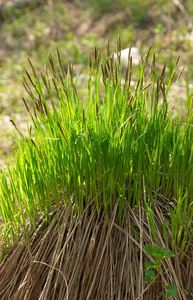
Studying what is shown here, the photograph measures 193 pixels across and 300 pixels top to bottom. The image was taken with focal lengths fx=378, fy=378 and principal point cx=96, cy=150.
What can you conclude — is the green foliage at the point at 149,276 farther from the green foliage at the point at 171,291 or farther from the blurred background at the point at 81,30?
the blurred background at the point at 81,30

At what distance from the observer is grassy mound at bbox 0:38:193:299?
1570mm

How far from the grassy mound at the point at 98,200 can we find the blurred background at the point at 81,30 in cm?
363

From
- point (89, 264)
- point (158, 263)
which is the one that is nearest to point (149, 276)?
point (158, 263)

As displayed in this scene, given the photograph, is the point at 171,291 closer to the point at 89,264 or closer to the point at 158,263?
the point at 158,263

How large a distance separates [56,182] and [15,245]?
0.37 meters

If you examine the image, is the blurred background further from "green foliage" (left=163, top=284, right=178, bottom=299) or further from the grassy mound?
"green foliage" (left=163, top=284, right=178, bottom=299)

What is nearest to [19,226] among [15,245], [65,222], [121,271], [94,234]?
[15,245]

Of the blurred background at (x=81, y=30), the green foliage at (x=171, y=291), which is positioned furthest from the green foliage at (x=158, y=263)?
the blurred background at (x=81, y=30)

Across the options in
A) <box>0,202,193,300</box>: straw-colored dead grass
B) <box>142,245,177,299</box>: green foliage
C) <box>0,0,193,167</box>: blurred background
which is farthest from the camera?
<box>0,0,193,167</box>: blurred background

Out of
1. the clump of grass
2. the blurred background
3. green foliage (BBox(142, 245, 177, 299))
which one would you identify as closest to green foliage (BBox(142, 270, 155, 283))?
green foliage (BBox(142, 245, 177, 299))

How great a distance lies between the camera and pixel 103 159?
1640 mm

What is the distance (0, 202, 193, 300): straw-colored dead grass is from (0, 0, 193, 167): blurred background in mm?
3768

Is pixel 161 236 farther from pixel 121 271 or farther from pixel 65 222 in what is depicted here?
pixel 65 222

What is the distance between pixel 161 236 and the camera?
1.64 m
